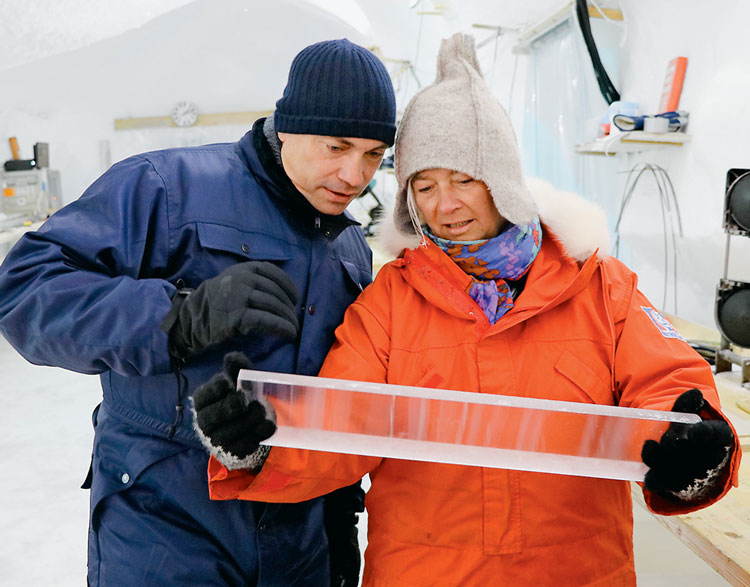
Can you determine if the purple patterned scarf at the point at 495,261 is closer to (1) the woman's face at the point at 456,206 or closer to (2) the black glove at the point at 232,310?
(1) the woman's face at the point at 456,206

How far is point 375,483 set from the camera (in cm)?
114

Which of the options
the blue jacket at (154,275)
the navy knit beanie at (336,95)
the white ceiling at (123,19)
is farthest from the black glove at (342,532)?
the white ceiling at (123,19)

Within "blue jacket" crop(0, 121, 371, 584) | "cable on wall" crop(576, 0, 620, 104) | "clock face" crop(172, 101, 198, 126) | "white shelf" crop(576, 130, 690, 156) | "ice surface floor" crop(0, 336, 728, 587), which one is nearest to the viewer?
"blue jacket" crop(0, 121, 371, 584)

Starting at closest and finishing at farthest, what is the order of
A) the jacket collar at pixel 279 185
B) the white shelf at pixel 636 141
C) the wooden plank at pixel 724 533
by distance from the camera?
the wooden plank at pixel 724 533 → the jacket collar at pixel 279 185 → the white shelf at pixel 636 141

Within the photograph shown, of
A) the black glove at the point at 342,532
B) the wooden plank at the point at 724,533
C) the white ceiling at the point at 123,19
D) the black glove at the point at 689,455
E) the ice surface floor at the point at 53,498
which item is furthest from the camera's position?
the white ceiling at the point at 123,19

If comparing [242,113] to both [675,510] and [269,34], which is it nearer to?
[269,34]

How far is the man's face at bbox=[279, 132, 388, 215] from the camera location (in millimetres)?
1123

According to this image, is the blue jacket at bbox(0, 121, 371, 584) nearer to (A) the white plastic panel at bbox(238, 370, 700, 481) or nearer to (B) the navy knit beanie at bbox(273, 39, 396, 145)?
(B) the navy knit beanie at bbox(273, 39, 396, 145)

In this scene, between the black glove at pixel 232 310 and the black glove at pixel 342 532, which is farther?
the black glove at pixel 342 532

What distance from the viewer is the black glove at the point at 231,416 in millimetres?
828

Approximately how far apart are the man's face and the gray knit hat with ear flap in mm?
89

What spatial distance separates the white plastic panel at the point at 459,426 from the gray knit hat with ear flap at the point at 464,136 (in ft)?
1.36

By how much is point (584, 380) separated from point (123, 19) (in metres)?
5.56

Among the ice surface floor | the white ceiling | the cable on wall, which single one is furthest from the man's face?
the white ceiling
